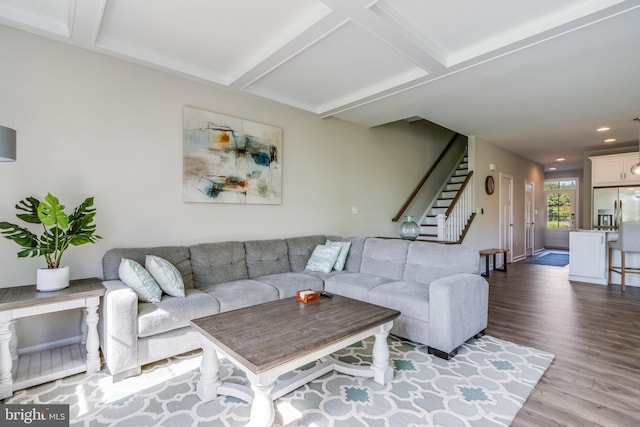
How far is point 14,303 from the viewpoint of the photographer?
1978 millimetres

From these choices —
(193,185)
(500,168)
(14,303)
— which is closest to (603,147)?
(500,168)

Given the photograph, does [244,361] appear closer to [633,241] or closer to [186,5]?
[186,5]

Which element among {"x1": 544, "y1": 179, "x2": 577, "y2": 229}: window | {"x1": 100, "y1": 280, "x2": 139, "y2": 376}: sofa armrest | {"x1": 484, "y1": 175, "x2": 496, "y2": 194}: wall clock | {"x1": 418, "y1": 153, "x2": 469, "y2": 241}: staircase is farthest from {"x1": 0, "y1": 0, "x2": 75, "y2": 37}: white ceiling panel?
{"x1": 544, "y1": 179, "x2": 577, "y2": 229}: window

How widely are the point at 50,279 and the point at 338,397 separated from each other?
7.09ft

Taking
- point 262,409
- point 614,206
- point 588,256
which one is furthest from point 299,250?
point 614,206

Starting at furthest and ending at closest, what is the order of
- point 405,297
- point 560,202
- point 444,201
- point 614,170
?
1. point 560,202
2. point 444,201
3. point 614,170
4. point 405,297

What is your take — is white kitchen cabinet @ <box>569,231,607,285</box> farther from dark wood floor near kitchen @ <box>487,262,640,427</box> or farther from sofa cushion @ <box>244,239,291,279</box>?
sofa cushion @ <box>244,239,291,279</box>

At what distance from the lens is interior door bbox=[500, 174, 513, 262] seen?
22.9 ft

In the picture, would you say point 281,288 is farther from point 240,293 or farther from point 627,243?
point 627,243

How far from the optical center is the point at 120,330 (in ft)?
7.06

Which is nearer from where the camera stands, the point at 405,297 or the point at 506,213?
the point at 405,297

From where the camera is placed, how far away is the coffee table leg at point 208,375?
1930mm

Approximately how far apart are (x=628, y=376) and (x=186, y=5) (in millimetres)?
4077

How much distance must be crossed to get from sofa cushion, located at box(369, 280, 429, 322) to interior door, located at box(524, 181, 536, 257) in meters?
6.72
